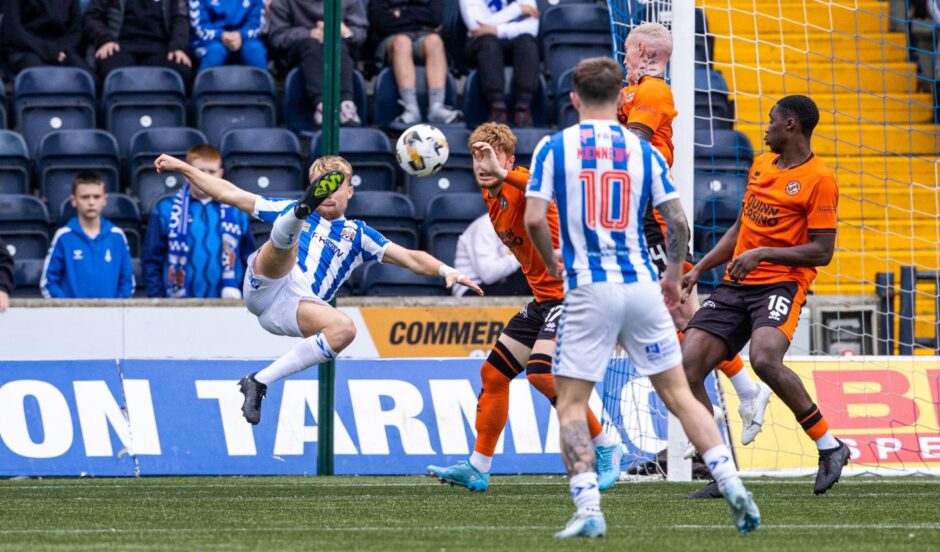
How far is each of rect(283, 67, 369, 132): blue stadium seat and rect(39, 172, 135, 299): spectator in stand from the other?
2.85 metres

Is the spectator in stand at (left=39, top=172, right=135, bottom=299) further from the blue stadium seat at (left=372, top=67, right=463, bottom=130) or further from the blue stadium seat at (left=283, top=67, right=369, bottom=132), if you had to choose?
the blue stadium seat at (left=372, top=67, right=463, bottom=130)

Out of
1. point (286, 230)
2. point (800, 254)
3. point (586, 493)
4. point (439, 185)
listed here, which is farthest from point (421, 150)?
point (439, 185)

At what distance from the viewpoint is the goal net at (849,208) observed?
1134 centimetres

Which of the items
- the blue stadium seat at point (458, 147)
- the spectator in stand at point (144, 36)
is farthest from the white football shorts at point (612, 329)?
the spectator in stand at point (144, 36)

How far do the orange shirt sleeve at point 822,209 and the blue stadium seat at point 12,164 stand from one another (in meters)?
7.87

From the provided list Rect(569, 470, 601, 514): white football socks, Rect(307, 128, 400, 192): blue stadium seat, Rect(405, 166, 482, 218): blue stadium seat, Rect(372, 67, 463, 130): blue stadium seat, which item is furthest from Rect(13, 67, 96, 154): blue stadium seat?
Rect(569, 470, 601, 514): white football socks

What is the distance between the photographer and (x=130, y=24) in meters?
14.9

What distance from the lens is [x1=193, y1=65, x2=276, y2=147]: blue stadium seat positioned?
14531mm

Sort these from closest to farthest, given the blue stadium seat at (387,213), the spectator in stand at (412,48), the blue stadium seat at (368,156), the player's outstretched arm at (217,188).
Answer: the player's outstretched arm at (217,188), the blue stadium seat at (387,213), the blue stadium seat at (368,156), the spectator in stand at (412,48)

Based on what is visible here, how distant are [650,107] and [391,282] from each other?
4815mm

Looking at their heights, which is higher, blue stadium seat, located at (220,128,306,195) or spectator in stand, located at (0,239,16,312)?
blue stadium seat, located at (220,128,306,195)

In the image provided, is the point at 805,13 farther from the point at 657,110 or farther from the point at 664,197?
the point at 664,197

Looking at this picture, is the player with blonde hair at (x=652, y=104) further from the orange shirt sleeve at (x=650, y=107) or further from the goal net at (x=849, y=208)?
the goal net at (x=849, y=208)

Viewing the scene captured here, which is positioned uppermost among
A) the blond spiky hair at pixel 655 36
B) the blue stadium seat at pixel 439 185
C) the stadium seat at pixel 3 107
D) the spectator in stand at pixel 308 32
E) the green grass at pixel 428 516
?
the spectator in stand at pixel 308 32
